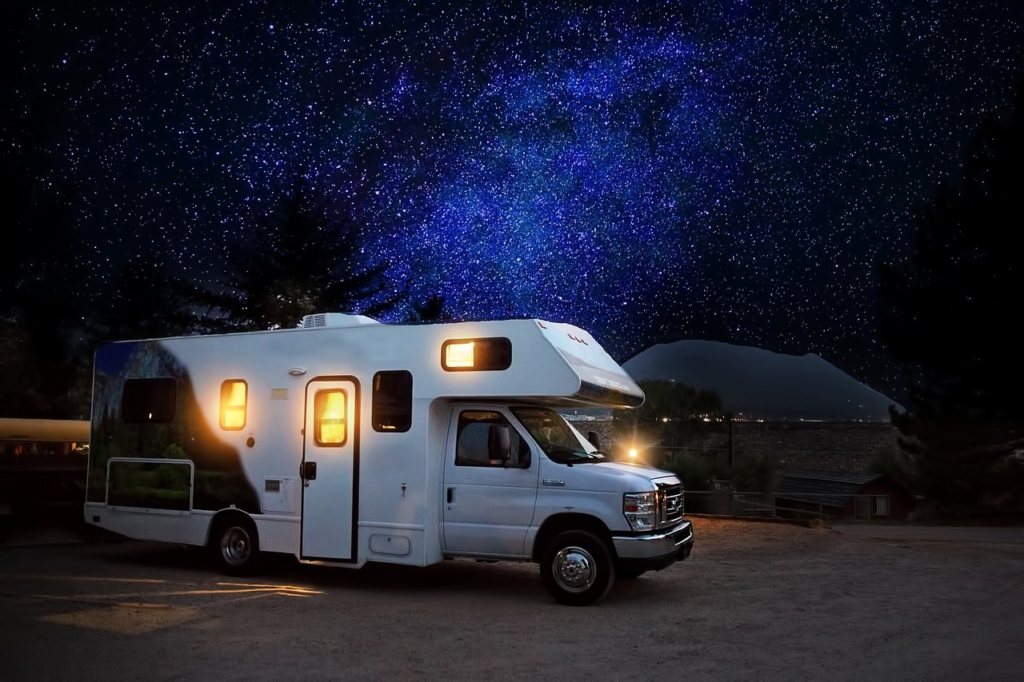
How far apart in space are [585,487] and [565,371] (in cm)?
132

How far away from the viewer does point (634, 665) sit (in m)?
7.46

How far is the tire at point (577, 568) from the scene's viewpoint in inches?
392

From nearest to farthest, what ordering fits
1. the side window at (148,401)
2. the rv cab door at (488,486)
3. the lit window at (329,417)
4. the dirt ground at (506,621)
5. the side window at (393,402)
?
1. the dirt ground at (506,621)
2. the rv cab door at (488,486)
3. the side window at (393,402)
4. the lit window at (329,417)
5. the side window at (148,401)

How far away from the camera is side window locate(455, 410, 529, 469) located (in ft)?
34.3

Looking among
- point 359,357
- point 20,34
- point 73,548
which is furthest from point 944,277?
point 20,34

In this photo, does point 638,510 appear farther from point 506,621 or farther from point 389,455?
point 389,455

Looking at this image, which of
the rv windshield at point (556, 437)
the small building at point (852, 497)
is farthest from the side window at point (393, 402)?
the small building at point (852, 497)

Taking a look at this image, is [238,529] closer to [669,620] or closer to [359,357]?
[359,357]

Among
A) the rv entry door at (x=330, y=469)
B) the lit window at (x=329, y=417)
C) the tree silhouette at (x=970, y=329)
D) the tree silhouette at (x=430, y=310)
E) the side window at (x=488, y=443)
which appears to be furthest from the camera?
the tree silhouette at (x=430, y=310)

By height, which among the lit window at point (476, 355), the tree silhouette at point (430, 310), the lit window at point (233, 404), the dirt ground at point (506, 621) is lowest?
the dirt ground at point (506, 621)

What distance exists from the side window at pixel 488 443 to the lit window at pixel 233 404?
3.21 meters

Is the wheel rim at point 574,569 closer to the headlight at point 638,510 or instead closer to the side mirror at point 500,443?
the headlight at point 638,510

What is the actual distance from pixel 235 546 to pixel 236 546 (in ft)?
0.08

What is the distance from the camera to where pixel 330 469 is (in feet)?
37.1
